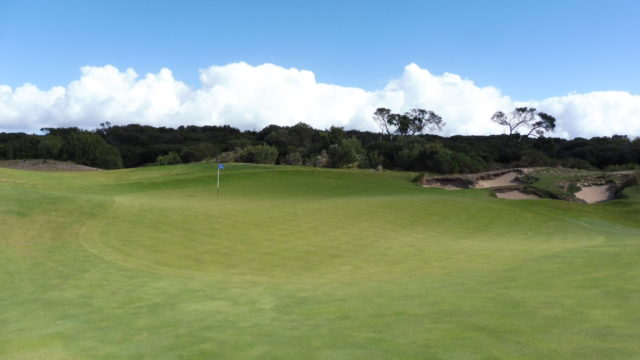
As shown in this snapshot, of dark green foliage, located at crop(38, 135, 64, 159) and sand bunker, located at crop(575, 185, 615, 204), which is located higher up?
dark green foliage, located at crop(38, 135, 64, 159)

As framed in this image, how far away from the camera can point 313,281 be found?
436 inches

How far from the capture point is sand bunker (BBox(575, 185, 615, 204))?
1210 inches

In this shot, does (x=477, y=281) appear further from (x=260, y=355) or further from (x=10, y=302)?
(x=10, y=302)

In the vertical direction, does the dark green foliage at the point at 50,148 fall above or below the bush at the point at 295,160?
above

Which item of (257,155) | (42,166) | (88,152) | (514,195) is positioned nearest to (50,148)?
(88,152)

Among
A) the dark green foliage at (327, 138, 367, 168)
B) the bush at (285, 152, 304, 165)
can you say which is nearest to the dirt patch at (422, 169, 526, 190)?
the dark green foliage at (327, 138, 367, 168)

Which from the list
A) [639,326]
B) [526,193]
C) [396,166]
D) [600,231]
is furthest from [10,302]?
[396,166]

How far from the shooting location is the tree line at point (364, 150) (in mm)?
79125

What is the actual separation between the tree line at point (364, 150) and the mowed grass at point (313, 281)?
4602cm

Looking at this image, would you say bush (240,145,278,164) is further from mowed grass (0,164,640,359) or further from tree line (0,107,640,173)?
mowed grass (0,164,640,359)

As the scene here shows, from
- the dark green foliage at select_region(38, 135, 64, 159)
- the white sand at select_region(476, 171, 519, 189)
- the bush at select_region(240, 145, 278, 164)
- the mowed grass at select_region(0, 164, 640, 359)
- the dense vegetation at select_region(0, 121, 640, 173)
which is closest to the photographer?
the mowed grass at select_region(0, 164, 640, 359)

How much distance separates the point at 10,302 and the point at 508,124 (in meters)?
117

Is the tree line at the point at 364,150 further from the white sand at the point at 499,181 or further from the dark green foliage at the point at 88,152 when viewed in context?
the white sand at the point at 499,181

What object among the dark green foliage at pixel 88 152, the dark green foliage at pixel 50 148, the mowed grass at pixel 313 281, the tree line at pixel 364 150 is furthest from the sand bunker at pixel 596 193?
the dark green foliage at pixel 50 148
